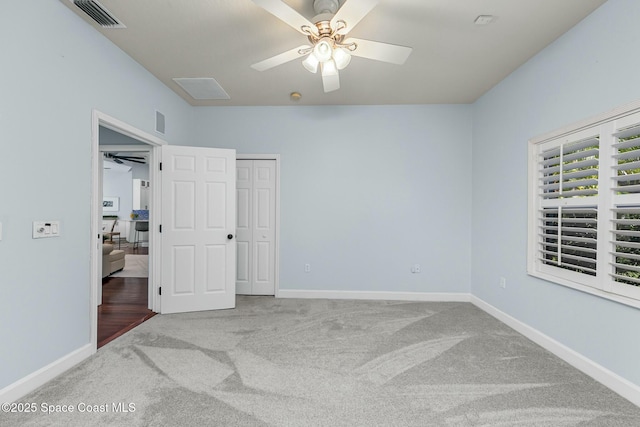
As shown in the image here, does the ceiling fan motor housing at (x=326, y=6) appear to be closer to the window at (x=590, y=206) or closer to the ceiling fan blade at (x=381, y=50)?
the ceiling fan blade at (x=381, y=50)

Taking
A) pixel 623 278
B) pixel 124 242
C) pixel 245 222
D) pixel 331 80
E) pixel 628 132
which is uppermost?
pixel 331 80

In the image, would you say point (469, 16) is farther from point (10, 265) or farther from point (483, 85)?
point (10, 265)

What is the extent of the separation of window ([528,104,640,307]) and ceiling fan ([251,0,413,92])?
164 centimetres

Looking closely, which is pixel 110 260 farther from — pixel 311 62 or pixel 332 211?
pixel 311 62

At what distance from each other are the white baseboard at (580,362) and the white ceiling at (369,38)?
8.79 feet

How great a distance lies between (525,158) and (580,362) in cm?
190

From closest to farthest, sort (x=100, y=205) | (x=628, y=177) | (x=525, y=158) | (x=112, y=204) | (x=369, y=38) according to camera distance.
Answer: (x=628, y=177)
(x=369, y=38)
(x=525, y=158)
(x=100, y=205)
(x=112, y=204)

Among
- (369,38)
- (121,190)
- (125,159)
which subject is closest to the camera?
(369,38)

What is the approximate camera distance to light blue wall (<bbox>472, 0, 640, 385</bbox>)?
6.73 feet

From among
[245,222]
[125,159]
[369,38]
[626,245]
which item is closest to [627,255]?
[626,245]

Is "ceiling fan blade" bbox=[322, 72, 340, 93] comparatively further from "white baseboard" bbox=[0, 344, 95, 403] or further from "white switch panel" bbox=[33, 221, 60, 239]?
"white baseboard" bbox=[0, 344, 95, 403]

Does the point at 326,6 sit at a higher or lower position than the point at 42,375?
higher

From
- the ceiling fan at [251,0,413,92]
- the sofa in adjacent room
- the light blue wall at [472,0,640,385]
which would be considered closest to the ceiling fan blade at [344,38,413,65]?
the ceiling fan at [251,0,413,92]

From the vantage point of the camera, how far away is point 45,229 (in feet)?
6.86
